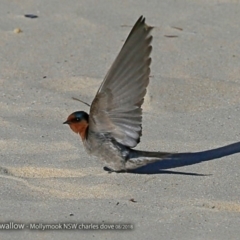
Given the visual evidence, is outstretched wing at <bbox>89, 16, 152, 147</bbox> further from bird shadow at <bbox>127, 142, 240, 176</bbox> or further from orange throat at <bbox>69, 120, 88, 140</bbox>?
bird shadow at <bbox>127, 142, 240, 176</bbox>

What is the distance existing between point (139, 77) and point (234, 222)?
90 cm

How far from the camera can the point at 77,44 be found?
6.94 m

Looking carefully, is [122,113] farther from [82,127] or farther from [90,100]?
[90,100]

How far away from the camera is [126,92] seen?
4.68m

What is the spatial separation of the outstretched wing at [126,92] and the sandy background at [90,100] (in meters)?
0.25

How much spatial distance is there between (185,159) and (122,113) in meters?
0.54

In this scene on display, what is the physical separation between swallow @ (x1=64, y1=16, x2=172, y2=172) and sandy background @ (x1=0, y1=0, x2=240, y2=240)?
10cm

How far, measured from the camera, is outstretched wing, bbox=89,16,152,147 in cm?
457

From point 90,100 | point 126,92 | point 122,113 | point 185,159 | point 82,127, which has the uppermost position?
point 126,92

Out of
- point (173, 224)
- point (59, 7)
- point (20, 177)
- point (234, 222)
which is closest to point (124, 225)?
point (173, 224)

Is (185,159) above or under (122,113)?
under

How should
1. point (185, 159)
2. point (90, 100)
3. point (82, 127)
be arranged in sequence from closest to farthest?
point (82, 127), point (185, 159), point (90, 100)

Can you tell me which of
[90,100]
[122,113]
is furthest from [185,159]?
[90,100]

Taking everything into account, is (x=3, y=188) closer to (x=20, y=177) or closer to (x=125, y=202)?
Answer: (x=20, y=177)
